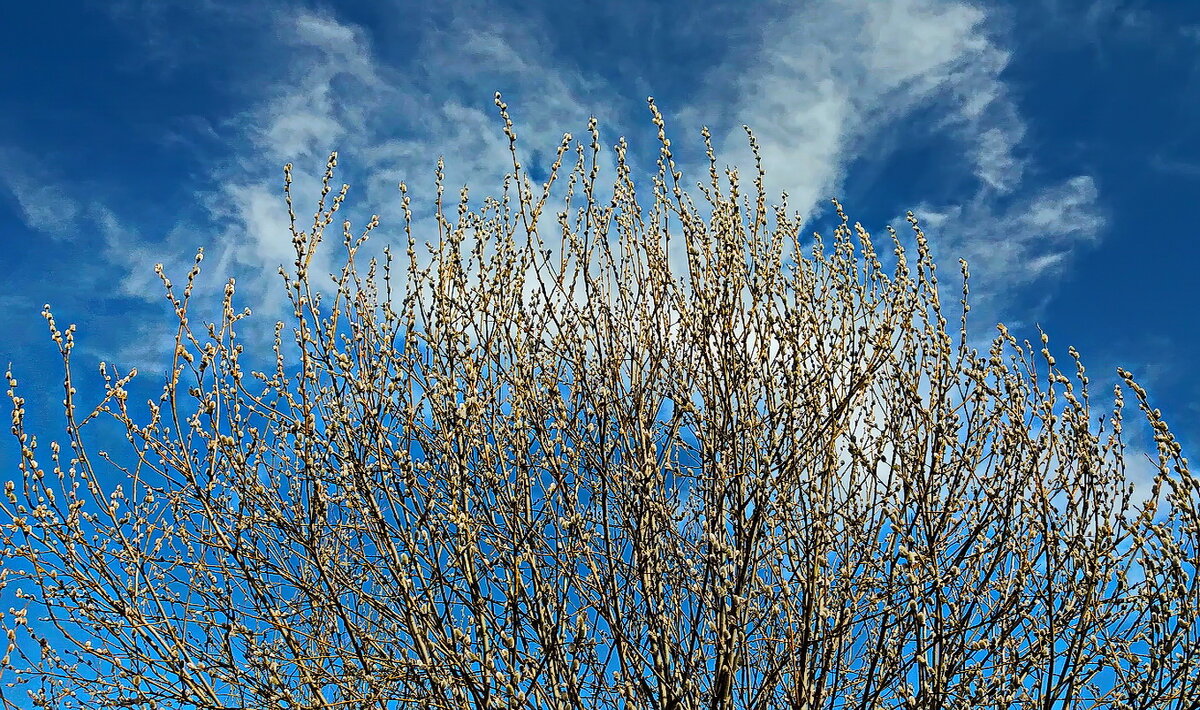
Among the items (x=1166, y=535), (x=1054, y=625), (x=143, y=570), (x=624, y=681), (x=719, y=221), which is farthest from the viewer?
(x=719, y=221)

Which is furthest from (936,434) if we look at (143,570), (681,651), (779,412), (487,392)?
(143,570)

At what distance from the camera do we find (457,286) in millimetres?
3869

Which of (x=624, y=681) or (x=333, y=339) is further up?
(x=333, y=339)

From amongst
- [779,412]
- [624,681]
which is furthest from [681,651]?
[779,412]

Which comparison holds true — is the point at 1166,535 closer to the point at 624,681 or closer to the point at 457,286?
the point at 624,681

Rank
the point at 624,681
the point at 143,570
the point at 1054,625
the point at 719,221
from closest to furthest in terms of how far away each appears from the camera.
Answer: the point at 1054,625, the point at 143,570, the point at 624,681, the point at 719,221

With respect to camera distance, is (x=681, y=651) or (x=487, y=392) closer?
(x=681, y=651)

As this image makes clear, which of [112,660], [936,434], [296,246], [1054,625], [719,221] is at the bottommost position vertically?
[112,660]

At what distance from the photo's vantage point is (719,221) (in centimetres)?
392

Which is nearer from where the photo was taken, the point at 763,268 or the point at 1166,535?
the point at 1166,535

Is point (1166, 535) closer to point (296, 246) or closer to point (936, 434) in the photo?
point (936, 434)

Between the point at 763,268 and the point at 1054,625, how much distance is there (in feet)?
6.00

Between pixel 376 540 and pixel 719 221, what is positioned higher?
pixel 719 221

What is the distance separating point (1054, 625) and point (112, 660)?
11.5 ft
